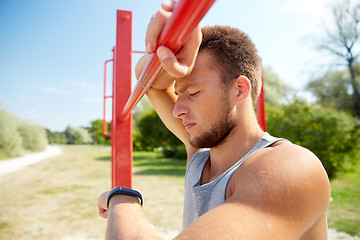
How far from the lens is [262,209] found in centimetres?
64

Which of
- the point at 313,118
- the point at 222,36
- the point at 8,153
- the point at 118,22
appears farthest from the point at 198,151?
the point at 8,153

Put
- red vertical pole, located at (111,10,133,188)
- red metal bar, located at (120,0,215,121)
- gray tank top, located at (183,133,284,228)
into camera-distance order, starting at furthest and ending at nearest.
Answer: red vertical pole, located at (111,10,133,188), gray tank top, located at (183,133,284,228), red metal bar, located at (120,0,215,121)

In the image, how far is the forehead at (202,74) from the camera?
1.03m

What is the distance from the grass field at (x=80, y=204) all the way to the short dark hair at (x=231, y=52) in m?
3.48

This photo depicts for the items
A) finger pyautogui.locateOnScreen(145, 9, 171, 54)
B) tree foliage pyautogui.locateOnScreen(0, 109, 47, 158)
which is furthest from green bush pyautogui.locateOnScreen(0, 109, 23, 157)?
finger pyautogui.locateOnScreen(145, 9, 171, 54)

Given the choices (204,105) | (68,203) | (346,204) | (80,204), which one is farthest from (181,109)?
(68,203)

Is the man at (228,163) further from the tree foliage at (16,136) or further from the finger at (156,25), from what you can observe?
the tree foliage at (16,136)

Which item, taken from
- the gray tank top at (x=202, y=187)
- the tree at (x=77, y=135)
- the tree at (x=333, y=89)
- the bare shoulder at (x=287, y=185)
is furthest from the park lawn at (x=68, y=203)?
the tree at (x=77, y=135)

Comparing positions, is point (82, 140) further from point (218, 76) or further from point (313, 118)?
point (218, 76)

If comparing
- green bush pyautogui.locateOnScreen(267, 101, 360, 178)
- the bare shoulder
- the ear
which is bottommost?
green bush pyautogui.locateOnScreen(267, 101, 360, 178)

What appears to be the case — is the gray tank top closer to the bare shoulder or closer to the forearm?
the bare shoulder

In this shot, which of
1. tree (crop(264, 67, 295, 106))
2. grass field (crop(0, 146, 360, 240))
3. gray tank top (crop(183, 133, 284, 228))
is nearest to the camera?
gray tank top (crop(183, 133, 284, 228))

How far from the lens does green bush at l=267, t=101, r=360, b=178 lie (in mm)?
6910

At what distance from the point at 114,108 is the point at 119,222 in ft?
3.53
